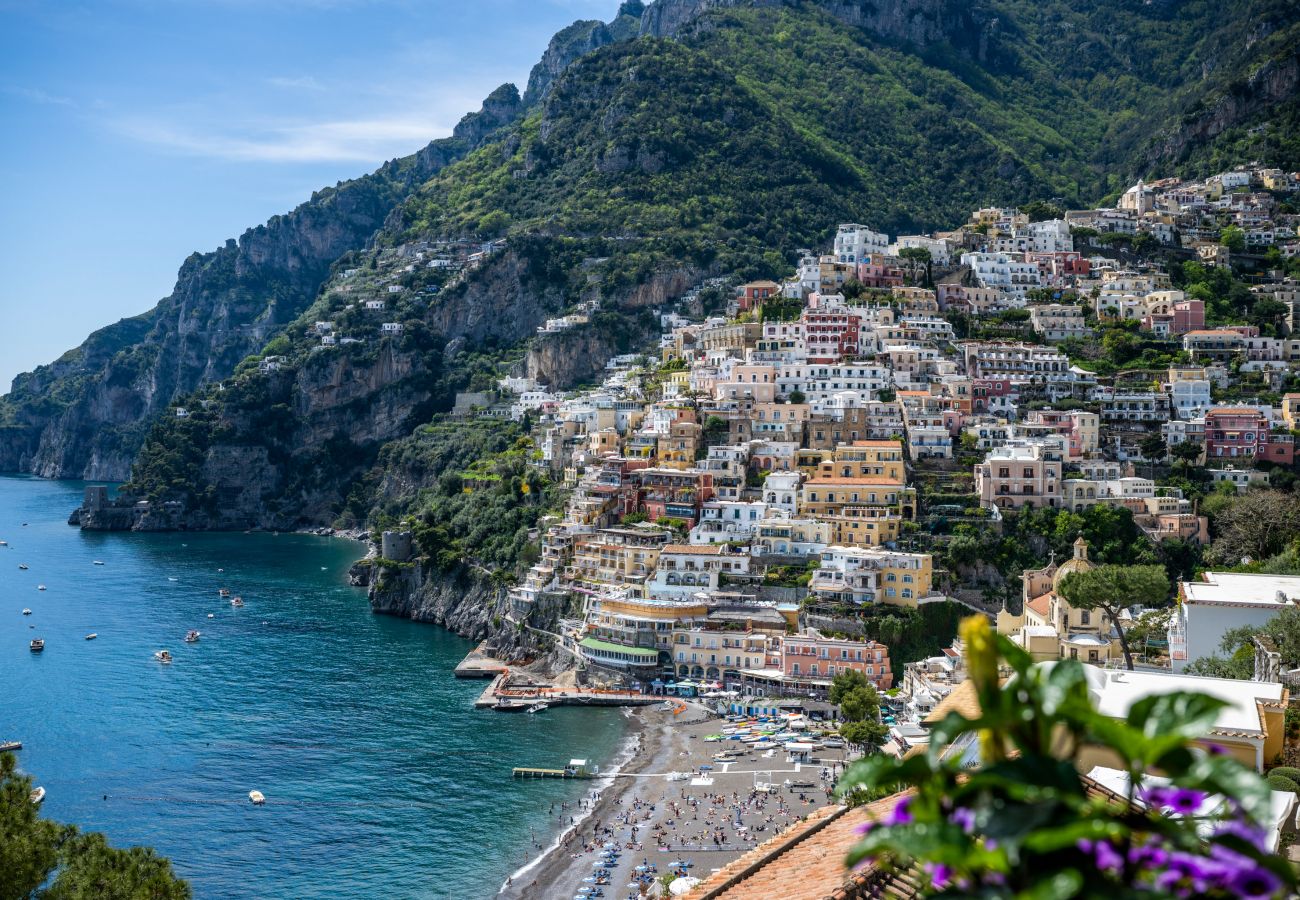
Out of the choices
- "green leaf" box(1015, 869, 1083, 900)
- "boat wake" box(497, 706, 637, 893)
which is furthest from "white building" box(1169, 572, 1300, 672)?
"green leaf" box(1015, 869, 1083, 900)

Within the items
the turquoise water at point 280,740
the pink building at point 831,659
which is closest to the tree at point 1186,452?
the pink building at point 831,659

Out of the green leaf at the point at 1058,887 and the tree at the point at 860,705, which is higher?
the green leaf at the point at 1058,887

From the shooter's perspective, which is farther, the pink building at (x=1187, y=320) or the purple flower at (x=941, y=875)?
the pink building at (x=1187, y=320)

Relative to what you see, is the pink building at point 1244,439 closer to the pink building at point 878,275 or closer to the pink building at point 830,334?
the pink building at point 830,334

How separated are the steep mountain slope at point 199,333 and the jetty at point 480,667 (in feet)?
393

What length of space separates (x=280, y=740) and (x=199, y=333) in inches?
5698

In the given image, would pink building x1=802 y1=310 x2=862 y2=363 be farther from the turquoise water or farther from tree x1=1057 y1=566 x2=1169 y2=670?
tree x1=1057 y1=566 x2=1169 y2=670

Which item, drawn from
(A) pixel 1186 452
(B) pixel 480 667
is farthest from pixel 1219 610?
(B) pixel 480 667

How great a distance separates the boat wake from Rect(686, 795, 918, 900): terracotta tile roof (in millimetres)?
24659

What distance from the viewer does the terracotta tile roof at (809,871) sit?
7.68 metres

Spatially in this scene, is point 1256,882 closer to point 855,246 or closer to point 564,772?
point 564,772

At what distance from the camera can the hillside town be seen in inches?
1981

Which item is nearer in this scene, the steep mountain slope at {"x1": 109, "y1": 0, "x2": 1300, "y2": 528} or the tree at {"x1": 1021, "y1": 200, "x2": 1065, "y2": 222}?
the tree at {"x1": 1021, "y1": 200, "x2": 1065, "y2": 222}

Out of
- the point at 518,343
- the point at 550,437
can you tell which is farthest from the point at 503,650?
the point at 518,343
